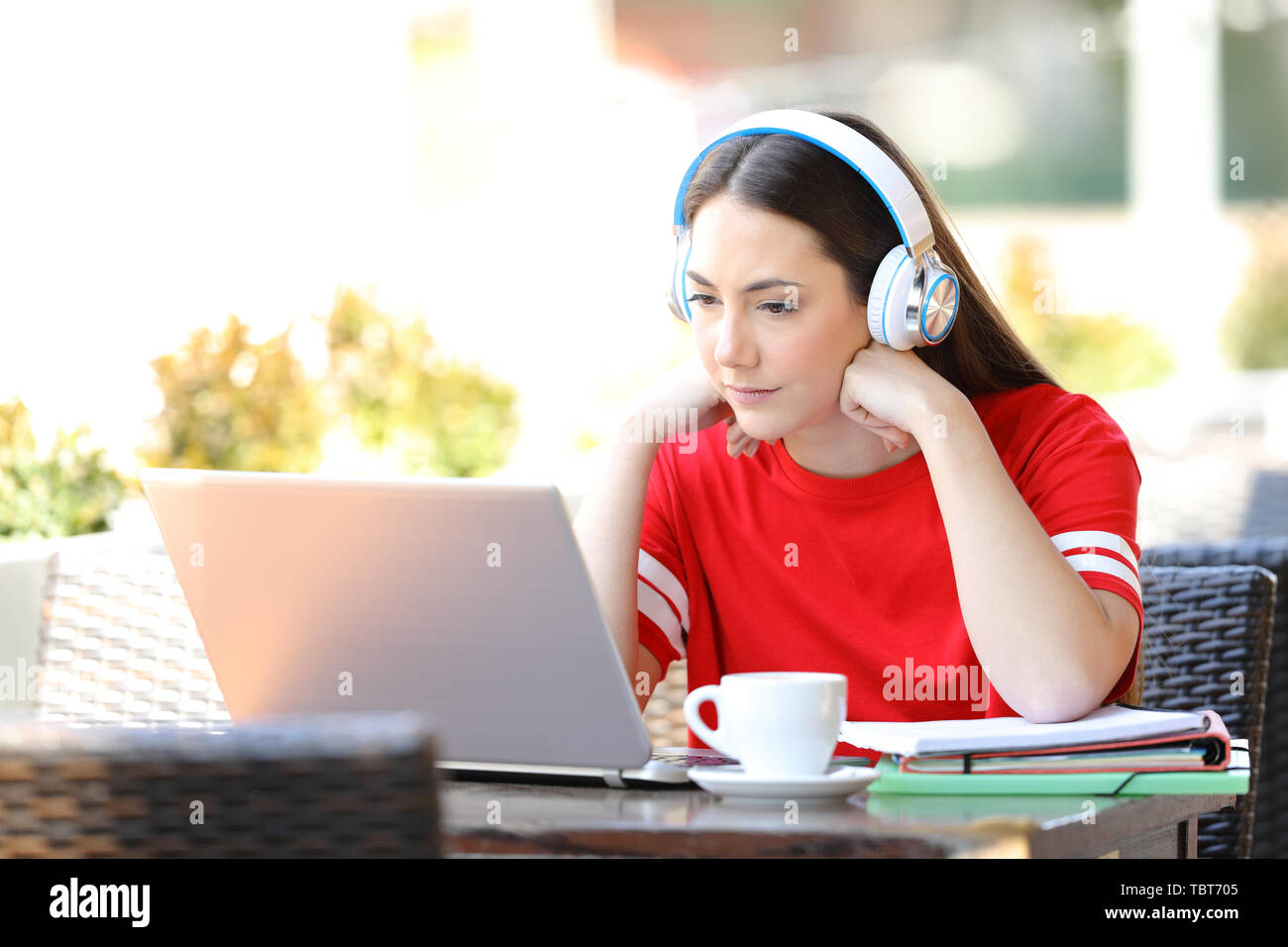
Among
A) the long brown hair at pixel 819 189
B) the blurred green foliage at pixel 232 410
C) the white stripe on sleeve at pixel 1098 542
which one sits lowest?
the white stripe on sleeve at pixel 1098 542

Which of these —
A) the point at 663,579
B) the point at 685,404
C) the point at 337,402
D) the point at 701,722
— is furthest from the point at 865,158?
the point at 337,402

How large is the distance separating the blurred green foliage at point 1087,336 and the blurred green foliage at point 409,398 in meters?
3.24

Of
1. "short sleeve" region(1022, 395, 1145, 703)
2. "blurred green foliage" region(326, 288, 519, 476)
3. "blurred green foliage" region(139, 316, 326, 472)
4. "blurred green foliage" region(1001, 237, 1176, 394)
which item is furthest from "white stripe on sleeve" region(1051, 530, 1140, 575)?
"blurred green foliage" region(1001, 237, 1176, 394)

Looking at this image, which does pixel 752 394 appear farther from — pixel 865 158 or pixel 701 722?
pixel 701 722

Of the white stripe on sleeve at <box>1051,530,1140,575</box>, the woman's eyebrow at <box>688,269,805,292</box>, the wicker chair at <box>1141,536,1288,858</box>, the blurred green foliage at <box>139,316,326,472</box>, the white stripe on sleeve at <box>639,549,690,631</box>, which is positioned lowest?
the wicker chair at <box>1141,536,1288,858</box>

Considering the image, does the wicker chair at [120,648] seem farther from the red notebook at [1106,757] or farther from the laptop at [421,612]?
the red notebook at [1106,757]

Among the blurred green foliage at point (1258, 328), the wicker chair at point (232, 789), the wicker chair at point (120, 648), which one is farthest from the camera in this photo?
the blurred green foliage at point (1258, 328)

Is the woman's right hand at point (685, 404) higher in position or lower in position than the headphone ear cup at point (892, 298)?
lower

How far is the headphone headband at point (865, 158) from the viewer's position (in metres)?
1.72

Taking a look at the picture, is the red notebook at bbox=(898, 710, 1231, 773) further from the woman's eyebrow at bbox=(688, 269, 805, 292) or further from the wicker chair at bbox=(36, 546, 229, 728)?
the wicker chair at bbox=(36, 546, 229, 728)

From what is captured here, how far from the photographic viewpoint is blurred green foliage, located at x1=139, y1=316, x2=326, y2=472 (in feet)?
11.5

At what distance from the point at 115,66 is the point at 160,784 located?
3.84 meters

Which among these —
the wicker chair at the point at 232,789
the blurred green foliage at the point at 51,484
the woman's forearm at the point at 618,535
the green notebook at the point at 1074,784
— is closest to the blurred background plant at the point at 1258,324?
the blurred green foliage at the point at 51,484

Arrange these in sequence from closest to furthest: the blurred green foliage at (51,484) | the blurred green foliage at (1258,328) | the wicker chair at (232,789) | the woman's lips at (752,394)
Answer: the wicker chair at (232,789)
the woman's lips at (752,394)
the blurred green foliage at (51,484)
the blurred green foliage at (1258,328)
